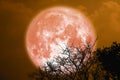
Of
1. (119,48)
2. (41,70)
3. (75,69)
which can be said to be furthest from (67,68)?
(119,48)

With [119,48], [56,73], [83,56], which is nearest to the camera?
[83,56]

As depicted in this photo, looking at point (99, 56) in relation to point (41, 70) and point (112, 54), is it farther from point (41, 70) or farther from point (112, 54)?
point (41, 70)

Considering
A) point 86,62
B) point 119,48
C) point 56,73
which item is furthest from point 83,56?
point 119,48

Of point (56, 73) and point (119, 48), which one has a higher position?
point (119, 48)

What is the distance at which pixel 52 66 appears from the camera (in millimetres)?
61312

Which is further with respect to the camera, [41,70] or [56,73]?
[41,70]

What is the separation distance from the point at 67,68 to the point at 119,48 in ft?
46.1

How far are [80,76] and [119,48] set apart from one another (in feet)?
44.7

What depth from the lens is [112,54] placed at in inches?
2516

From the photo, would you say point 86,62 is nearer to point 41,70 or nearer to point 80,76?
point 80,76

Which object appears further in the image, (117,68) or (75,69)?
(117,68)

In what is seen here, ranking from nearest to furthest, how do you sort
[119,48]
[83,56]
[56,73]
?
1. [83,56]
2. [56,73]
3. [119,48]

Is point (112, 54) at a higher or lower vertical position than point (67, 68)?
higher

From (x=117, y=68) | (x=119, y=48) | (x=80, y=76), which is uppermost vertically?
(x=119, y=48)
